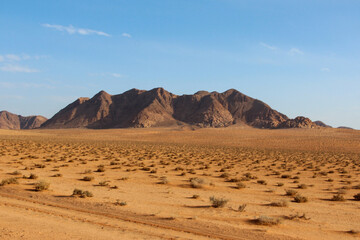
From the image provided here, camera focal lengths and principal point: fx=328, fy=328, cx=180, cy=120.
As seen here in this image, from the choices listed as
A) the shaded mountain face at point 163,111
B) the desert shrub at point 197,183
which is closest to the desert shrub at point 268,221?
the desert shrub at point 197,183

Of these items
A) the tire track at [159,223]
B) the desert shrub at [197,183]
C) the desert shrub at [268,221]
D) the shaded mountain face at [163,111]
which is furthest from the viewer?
the shaded mountain face at [163,111]

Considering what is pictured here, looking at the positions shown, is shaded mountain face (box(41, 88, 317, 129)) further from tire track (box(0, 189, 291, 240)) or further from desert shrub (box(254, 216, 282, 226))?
desert shrub (box(254, 216, 282, 226))

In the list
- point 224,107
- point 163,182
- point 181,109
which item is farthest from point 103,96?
point 163,182

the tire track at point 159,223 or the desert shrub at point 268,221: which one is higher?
the desert shrub at point 268,221

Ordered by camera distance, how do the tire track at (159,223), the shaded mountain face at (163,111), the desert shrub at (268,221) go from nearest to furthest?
1. the tire track at (159,223)
2. the desert shrub at (268,221)
3. the shaded mountain face at (163,111)

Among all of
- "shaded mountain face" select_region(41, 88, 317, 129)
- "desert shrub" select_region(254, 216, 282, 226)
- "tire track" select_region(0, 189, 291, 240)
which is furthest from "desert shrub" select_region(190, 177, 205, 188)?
"shaded mountain face" select_region(41, 88, 317, 129)

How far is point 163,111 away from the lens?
6801 inches

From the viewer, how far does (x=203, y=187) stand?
1558 centimetres

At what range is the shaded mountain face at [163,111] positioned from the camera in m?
162

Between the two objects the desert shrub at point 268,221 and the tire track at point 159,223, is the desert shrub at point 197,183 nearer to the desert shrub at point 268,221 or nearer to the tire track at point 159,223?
the tire track at point 159,223

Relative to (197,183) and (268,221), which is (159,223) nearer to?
(268,221)

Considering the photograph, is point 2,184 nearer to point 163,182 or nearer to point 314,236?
point 163,182

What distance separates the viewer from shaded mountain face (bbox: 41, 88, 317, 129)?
16250cm

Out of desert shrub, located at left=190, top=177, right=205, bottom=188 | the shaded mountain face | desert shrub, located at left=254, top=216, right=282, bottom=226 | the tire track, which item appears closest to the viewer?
the tire track
